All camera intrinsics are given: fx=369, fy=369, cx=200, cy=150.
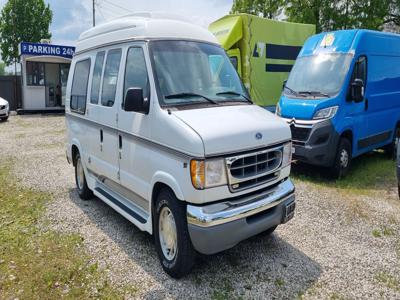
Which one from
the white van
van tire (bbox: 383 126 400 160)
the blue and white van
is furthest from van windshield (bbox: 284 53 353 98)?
the white van

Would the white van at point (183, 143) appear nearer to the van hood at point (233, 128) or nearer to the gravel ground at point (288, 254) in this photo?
the van hood at point (233, 128)

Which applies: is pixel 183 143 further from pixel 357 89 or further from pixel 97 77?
pixel 357 89

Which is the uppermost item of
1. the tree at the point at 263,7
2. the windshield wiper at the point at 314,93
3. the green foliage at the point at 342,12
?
the tree at the point at 263,7

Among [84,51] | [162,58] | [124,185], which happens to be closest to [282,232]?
[124,185]

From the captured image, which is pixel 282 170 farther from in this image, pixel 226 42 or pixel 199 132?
pixel 226 42

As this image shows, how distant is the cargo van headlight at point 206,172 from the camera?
3.44m

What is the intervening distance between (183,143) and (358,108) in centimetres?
558

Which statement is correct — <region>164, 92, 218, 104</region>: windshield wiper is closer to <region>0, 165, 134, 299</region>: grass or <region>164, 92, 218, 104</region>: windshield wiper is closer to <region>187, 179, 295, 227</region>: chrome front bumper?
<region>187, 179, 295, 227</region>: chrome front bumper

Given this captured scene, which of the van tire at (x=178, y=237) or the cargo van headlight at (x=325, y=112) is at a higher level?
the cargo van headlight at (x=325, y=112)

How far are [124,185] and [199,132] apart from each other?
1.73 m

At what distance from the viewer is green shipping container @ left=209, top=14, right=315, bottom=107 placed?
10.6 metres

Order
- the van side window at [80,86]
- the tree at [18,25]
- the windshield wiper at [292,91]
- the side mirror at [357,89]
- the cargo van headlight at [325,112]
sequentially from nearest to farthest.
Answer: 1. the van side window at [80,86]
2. the cargo van headlight at [325,112]
3. the side mirror at [357,89]
4. the windshield wiper at [292,91]
5. the tree at [18,25]

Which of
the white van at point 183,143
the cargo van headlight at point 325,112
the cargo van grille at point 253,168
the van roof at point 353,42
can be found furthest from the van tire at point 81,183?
the van roof at point 353,42

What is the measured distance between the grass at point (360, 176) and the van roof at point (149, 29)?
13.1ft
